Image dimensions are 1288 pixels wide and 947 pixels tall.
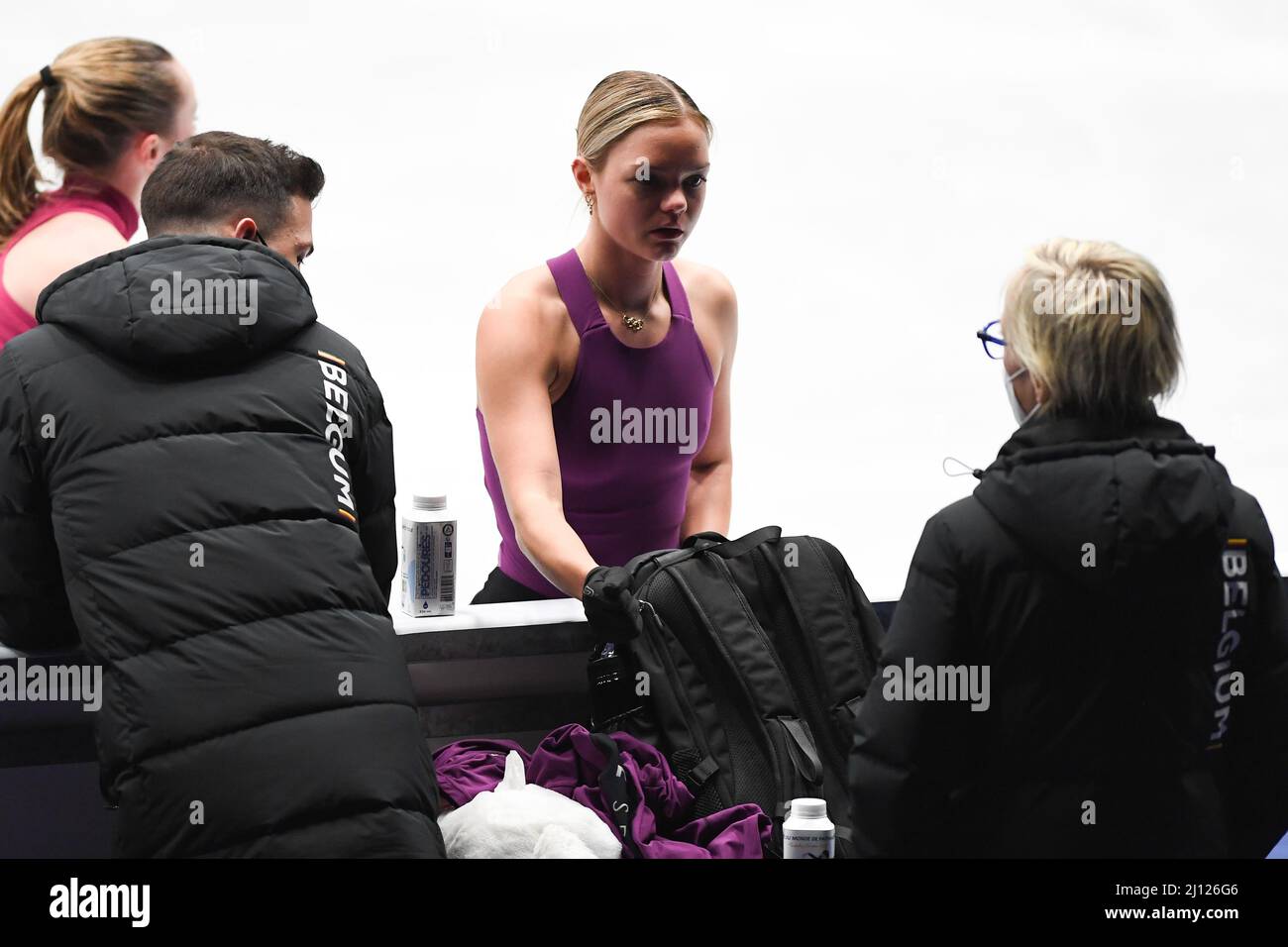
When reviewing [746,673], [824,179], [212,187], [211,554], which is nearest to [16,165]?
[212,187]

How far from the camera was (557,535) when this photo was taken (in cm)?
218

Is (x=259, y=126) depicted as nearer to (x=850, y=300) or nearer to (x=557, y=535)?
(x=850, y=300)

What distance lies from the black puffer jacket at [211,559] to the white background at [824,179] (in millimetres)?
3363

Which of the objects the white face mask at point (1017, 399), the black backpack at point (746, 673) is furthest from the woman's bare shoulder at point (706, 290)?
the white face mask at point (1017, 399)

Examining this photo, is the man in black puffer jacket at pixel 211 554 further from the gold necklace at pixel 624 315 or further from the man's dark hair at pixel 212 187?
the gold necklace at pixel 624 315

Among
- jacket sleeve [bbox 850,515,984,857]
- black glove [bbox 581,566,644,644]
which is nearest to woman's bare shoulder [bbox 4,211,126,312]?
black glove [bbox 581,566,644,644]

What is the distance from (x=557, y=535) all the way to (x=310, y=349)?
1.85 feet

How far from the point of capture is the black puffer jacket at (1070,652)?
1.40 meters

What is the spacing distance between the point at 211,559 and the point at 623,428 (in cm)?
94

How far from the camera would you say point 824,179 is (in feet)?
22.0

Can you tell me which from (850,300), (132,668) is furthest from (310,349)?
(850,300)

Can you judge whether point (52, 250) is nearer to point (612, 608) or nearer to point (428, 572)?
point (428, 572)

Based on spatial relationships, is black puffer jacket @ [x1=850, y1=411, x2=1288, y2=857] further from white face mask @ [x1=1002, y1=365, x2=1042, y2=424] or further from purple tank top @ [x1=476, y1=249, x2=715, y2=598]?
purple tank top @ [x1=476, y1=249, x2=715, y2=598]

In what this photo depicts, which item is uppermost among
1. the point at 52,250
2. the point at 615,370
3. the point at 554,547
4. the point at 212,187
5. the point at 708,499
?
the point at 52,250
